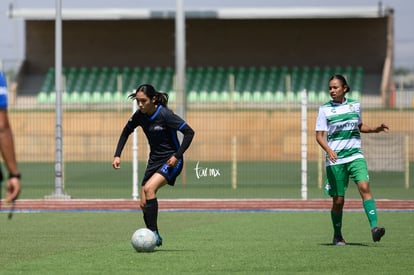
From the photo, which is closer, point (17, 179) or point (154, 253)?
point (17, 179)

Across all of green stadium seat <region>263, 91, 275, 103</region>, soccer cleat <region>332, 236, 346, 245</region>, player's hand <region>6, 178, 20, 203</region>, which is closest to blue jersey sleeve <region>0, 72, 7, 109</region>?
player's hand <region>6, 178, 20, 203</region>

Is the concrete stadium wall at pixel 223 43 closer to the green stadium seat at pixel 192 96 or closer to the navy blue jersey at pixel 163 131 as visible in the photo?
the green stadium seat at pixel 192 96

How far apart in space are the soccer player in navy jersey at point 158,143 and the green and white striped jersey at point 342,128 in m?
1.69

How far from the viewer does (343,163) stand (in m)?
14.2

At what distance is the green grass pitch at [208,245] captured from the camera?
1180cm

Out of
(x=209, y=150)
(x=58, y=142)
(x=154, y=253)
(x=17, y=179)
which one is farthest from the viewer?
(x=209, y=150)

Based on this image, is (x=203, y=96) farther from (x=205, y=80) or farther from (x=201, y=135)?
(x=201, y=135)

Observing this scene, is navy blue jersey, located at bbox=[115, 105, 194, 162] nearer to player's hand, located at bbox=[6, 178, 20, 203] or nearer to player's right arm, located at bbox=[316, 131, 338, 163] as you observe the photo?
player's right arm, located at bbox=[316, 131, 338, 163]

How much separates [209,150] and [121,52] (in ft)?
67.0

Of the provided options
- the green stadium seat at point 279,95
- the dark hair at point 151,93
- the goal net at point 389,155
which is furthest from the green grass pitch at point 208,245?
the green stadium seat at point 279,95

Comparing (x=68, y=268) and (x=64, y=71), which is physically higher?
(x=64, y=71)

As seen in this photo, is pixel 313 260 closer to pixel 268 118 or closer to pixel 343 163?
pixel 343 163

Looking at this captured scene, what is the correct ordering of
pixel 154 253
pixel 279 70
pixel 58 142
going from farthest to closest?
pixel 279 70, pixel 58 142, pixel 154 253

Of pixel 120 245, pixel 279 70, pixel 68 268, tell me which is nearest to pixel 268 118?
pixel 279 70
